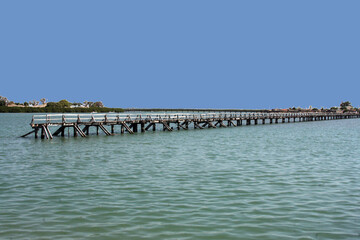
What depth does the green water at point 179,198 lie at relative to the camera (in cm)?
1084

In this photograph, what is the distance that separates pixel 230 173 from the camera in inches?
757

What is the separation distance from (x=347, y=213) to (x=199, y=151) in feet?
54.9

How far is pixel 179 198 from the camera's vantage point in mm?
14156

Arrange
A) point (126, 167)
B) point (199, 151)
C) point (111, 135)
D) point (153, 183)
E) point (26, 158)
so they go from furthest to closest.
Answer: point (111, 135) → point (199, 151) → point (26, 158) → point (126, 167) → point (153, 183)

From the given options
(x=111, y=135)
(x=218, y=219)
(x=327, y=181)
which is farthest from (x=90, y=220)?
(x=111, y=135)

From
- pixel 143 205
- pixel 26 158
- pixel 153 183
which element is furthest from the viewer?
pixel 26 158

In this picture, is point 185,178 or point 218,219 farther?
point 185,178

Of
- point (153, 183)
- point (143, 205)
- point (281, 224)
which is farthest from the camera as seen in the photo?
point (153, 183)

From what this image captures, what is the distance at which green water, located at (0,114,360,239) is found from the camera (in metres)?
10.8

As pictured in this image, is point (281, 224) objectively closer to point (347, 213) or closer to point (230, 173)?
point (347, 213)

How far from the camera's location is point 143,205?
13258 millimetres

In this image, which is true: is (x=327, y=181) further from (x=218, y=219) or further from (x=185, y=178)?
(x=218, y=219)

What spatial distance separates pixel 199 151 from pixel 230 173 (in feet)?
31.4

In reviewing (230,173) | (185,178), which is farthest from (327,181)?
(185,178)
